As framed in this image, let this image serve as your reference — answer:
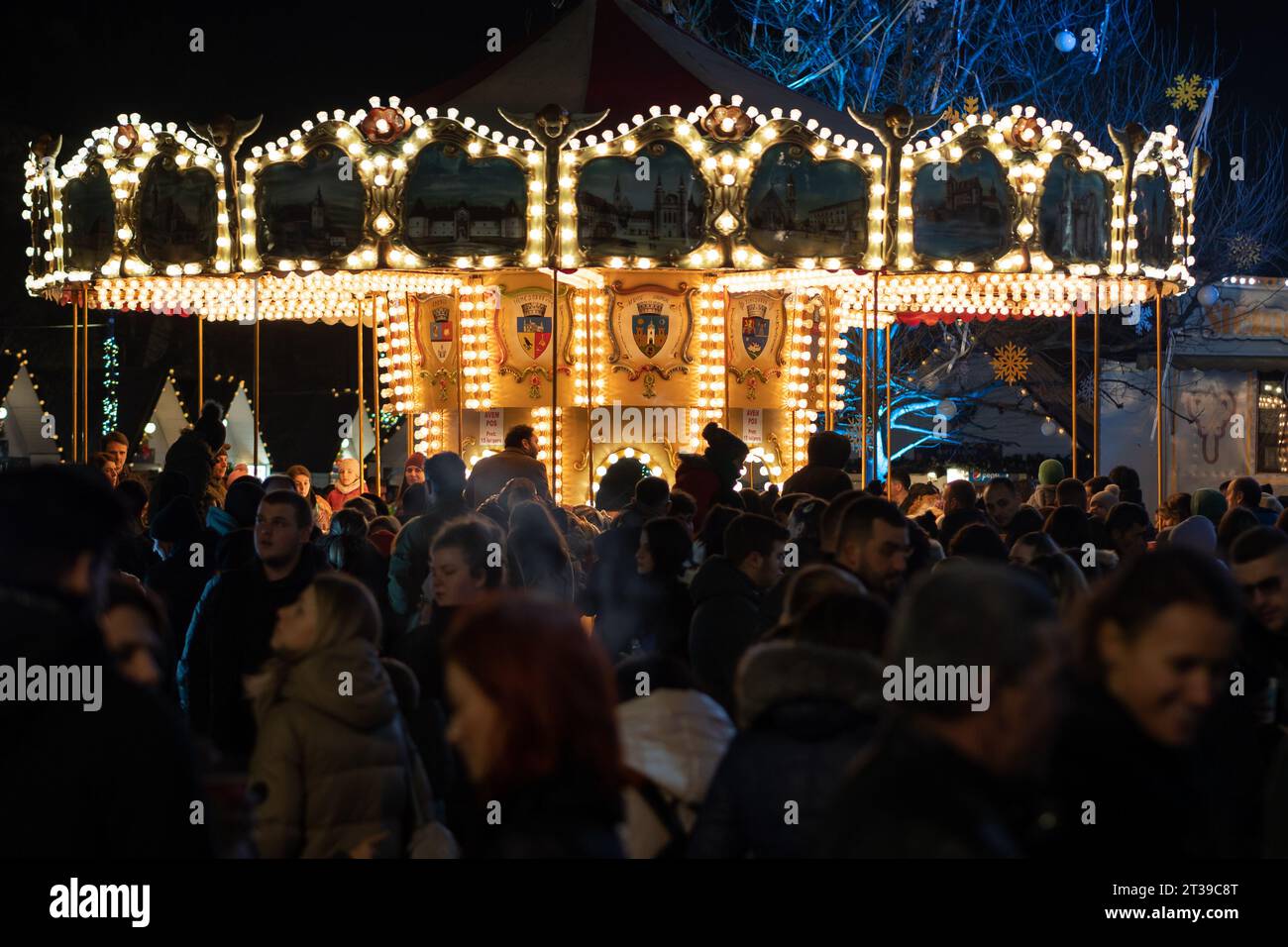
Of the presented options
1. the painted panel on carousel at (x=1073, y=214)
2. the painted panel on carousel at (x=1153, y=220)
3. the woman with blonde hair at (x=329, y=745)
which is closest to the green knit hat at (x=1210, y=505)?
the painted panel on carousel at (x=1073, y=214)

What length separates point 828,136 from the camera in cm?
1341

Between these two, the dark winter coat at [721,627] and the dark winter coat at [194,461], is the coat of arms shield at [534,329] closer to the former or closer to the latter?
the dark winter coat at [194,461]

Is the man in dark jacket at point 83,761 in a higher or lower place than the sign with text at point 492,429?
lower

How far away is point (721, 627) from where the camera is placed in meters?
5.80

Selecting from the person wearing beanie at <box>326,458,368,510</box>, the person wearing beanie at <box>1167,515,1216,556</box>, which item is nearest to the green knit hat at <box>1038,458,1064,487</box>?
the person wearing beanie at <box>1167,515,1216,556</box>

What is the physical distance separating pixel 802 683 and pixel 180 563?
519 cm

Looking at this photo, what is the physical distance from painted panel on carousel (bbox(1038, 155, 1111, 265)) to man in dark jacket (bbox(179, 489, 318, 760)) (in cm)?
959

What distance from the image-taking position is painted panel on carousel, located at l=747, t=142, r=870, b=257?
13.5 meters

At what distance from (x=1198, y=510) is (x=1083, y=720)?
8.14 metres

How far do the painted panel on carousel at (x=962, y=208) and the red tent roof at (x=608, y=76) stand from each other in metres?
1.83

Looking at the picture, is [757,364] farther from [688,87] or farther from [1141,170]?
[1141,170]

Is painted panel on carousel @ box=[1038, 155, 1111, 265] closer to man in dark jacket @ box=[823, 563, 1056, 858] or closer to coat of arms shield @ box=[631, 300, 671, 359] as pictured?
coat of arms shield @ box=[631, 300, 671, 359]

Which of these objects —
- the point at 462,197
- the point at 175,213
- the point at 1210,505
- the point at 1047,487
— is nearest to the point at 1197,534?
the point at 1210,505

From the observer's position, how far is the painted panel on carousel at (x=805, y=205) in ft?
44.2
